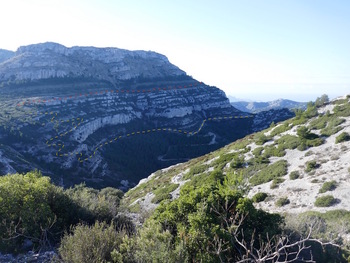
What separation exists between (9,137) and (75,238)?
9022cm

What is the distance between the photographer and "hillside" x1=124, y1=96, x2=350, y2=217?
20.5 meters

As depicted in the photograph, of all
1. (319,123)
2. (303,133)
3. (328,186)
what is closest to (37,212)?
(328,186)

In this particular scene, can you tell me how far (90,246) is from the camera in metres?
10.1

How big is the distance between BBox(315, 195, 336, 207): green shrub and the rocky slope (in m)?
64.0

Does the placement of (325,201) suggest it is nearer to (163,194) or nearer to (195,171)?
(163,194)

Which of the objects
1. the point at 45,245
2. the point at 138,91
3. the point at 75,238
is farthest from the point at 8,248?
the point at 138,91

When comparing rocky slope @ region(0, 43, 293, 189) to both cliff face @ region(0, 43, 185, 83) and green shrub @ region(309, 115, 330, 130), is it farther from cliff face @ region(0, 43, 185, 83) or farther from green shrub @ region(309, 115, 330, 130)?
green shrub @ region(309, 115, 330, 130)

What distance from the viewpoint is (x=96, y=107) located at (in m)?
131

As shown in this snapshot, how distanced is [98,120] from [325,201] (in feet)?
373

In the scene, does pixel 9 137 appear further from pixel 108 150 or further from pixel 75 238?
pixel 75 238

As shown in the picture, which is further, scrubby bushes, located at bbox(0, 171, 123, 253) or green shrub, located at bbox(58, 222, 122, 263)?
scrubby bushes, located at bbox(0, 171, 123, 253)

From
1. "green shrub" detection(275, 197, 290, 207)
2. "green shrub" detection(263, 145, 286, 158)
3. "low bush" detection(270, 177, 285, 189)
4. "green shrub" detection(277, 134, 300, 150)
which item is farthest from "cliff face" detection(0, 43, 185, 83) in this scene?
"green shrub" detection(275, 197, 290, 207)

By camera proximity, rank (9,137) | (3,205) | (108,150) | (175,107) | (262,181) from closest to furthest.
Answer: (3,205) → (262,181) → (9,137) → (108,150) → (175,107)

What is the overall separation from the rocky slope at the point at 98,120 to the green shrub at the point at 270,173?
57.8 m
